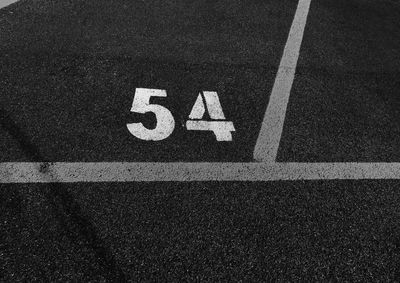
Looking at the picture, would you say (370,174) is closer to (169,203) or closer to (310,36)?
(169,203)

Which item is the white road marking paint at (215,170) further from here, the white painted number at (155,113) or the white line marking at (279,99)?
the white painted number at (155,113)

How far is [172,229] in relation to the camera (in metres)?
3.29

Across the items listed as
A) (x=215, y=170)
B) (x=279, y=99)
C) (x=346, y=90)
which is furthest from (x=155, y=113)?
(x=346, y=90)

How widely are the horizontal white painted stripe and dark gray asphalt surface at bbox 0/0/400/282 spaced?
0.08 m

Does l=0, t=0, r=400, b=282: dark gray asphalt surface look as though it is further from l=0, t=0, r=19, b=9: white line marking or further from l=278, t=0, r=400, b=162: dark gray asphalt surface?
l=0, t=0, r=19, b=9: white line marking

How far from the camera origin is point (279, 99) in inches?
185

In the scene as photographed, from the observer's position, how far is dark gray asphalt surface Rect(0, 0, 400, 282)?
3133 mm

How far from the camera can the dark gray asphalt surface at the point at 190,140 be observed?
10.3ft

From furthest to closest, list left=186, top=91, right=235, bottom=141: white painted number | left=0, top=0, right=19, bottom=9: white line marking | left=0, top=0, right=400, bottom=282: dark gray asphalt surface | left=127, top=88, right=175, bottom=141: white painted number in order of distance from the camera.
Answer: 1. left=0, top=0, right=19, bottom=9: white line marking
2. left=186, top=91, right=235, bottom=141: white painted number
3. left=127, top=88, right=175, bottom=141: white painted number
4. left=0, top=0, right=400, bottom=282: dark gray asphalt surface

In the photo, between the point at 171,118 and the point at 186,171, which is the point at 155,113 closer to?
the point at 171,118

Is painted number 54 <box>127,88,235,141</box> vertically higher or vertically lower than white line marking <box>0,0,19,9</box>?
lower

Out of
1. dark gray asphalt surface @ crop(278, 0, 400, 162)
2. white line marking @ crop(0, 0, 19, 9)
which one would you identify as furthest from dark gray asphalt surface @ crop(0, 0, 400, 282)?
white line marking @ crop(0, 0, 19, 9)

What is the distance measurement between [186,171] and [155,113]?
827mm

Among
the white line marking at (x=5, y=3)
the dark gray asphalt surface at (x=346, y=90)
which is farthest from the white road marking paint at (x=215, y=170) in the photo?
the white line marking at (x=5, y=3)
